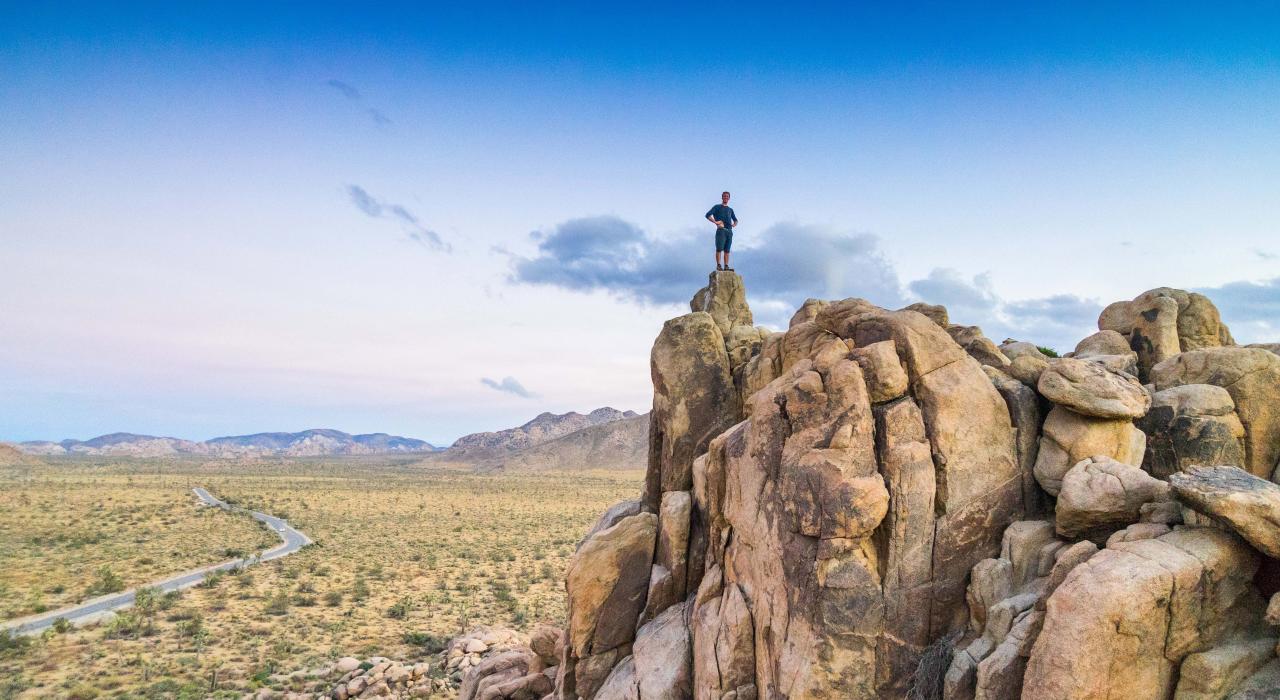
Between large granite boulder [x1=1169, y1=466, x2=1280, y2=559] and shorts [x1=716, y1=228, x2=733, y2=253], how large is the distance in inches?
709

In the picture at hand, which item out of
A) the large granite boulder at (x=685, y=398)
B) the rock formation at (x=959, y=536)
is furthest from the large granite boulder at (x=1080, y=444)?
the large granite boulder at (x=685, y=398)

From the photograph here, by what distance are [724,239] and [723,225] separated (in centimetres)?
59

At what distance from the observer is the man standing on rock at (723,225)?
86.1 feet

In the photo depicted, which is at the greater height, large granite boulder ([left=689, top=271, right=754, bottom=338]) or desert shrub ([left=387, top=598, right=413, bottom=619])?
large granite boulder ([left=689, top=271, right=754, bottom=338])

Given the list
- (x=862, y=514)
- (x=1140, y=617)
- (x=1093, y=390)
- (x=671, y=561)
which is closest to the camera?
(x=1140, y=617)

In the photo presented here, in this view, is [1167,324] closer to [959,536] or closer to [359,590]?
[959,536]

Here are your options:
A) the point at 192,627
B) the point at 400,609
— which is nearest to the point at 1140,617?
the point at 400,609

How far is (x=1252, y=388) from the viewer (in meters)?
14.9

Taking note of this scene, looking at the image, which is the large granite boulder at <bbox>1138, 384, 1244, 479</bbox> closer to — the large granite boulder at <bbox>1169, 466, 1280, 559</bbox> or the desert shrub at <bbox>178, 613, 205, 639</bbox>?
the large granite boulder at <bbox>1169, 466, 1280, 559</bbox>

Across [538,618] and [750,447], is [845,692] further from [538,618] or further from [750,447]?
[538,618]

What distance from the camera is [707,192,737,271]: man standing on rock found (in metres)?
26.2

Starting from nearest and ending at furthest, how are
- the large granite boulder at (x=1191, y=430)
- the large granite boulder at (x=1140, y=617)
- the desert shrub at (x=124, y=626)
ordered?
the large granite boulder at (x=1140, y=617) → the large granite boulder at (x=1191, y=430) → the desert shrub at (x=124, y=626)

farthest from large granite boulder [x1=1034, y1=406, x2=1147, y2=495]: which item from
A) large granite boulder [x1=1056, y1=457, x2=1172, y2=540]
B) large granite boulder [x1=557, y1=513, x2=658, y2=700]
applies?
large granite boulder [x1=557, y1=513, x2=658, y2=700]

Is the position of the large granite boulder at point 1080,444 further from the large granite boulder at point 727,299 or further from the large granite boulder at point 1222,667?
the large granite boulder at point 727,299
